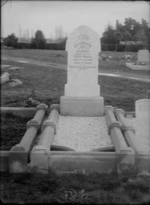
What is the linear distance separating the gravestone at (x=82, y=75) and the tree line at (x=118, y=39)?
15.1 m

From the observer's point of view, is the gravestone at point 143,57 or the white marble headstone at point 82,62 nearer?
the white marble headstone at point 82,62

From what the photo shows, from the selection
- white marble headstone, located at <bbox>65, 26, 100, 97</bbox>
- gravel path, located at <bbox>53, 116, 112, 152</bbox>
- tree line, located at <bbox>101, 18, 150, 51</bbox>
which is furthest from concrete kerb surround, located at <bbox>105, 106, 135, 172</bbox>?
tree line, located at <bbox>101, 18, 150, 51</bbox>

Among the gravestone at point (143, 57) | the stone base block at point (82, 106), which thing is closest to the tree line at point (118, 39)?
the gravestone at point (143, 57)

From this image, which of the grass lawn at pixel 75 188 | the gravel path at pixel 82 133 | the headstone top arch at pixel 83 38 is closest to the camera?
the grass lawn at pixel 75 188

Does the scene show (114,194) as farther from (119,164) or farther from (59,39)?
(59,39)

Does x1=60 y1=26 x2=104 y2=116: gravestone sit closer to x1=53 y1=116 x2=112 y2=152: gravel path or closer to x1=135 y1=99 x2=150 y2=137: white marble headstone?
x1=53 y1=116 x2=112 y2=152: gravel path

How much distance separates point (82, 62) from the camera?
7.57 meters

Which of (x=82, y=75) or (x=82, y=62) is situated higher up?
(x=82, y=62)

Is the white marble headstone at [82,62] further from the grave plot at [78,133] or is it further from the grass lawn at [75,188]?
the grass lawn at [75,188]

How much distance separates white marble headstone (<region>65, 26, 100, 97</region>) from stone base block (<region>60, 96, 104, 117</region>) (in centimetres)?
23

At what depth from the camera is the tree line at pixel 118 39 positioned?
23234 mm

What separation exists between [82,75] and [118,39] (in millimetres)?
17853

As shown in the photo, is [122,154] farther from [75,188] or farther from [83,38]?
[83,38]

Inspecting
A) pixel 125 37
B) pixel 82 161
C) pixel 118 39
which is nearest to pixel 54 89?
pixel 82 161
